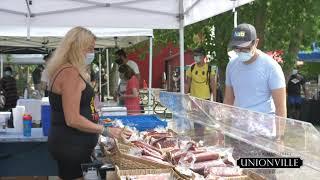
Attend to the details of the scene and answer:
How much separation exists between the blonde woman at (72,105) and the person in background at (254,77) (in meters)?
1.08

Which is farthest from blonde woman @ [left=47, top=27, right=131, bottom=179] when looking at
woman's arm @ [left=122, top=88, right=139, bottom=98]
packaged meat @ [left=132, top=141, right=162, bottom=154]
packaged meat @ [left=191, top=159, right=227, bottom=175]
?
woman's arm @ [left=122, top=88, right=139, bottom=98]

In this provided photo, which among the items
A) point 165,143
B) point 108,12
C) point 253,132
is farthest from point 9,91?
point 253,132

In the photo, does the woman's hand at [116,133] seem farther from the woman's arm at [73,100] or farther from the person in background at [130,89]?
the person in background at [130,89]

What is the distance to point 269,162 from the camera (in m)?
2.50

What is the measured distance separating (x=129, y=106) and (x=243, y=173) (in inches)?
188

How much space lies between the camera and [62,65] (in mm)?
3422

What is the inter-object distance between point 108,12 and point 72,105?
2388mm

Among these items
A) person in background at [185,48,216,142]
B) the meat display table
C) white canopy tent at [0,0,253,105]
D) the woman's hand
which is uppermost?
white canopy tent at [0,0,253,105]

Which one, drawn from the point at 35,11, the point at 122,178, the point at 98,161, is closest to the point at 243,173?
the point at 122,178

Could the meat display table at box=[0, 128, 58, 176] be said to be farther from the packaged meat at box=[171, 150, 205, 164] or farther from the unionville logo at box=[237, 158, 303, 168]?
the unionville logo at box=[237, 158, 303, 168]

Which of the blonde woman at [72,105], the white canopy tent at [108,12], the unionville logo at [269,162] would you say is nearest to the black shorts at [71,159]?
the blonde woman at [72,105]

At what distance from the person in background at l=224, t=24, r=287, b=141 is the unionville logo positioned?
1107mm

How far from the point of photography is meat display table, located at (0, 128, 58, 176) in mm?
4926

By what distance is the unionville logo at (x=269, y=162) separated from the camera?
229cm
